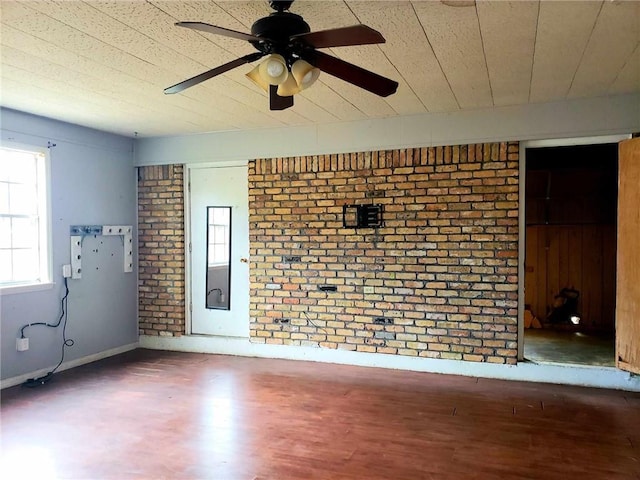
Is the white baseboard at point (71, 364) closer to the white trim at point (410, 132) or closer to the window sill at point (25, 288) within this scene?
the window sill at point (25, 288)

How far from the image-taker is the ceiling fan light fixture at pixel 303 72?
93.4 inches

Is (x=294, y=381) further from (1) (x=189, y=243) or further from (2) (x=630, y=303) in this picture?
(2) (x=630, y=303)

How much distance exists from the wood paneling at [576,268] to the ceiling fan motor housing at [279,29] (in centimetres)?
552

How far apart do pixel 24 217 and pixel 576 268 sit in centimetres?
665

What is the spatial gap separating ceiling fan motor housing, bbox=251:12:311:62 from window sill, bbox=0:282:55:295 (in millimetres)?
3566

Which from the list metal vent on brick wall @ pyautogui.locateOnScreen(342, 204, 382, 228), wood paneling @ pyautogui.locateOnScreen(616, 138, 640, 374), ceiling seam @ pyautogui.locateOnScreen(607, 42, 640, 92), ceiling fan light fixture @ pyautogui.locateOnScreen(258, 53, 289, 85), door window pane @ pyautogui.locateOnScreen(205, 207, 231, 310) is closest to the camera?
ceiling fan light fixture @ pyautogui.locateOnScreen(258, 53, 289, 85)

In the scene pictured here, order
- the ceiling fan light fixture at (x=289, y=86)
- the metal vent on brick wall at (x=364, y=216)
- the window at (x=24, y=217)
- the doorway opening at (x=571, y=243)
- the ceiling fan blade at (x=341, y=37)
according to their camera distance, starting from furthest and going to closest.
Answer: the doorway opening at (x=571, y=243) → the metal vent on brick wall at (x=364, y=216) → the window at (x=24, y=217) → the ceiling fan light fixture at (x=289, y=86) → the ceiling fan blade at (x=341, y=37)

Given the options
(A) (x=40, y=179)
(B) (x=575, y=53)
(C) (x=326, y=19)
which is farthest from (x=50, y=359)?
(B) (x=575, y=53)

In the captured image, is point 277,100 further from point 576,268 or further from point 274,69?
point 576,268

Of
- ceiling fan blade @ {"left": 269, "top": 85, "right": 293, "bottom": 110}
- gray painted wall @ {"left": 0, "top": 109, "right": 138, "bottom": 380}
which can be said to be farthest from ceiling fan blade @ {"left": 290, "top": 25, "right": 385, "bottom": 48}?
gray painted wall @ {"left": 0, "top": 109, "right": 138, "bottom": 380}

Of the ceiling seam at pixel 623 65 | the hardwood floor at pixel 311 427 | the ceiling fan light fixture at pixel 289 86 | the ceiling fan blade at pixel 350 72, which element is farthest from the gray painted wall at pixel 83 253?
the ceiling seam at pixel 623 65

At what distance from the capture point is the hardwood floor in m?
2.85

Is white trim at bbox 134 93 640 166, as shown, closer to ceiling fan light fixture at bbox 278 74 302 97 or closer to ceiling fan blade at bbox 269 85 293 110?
ceiling fan blade at bbox 269 85 293 110

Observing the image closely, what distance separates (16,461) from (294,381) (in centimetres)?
224
